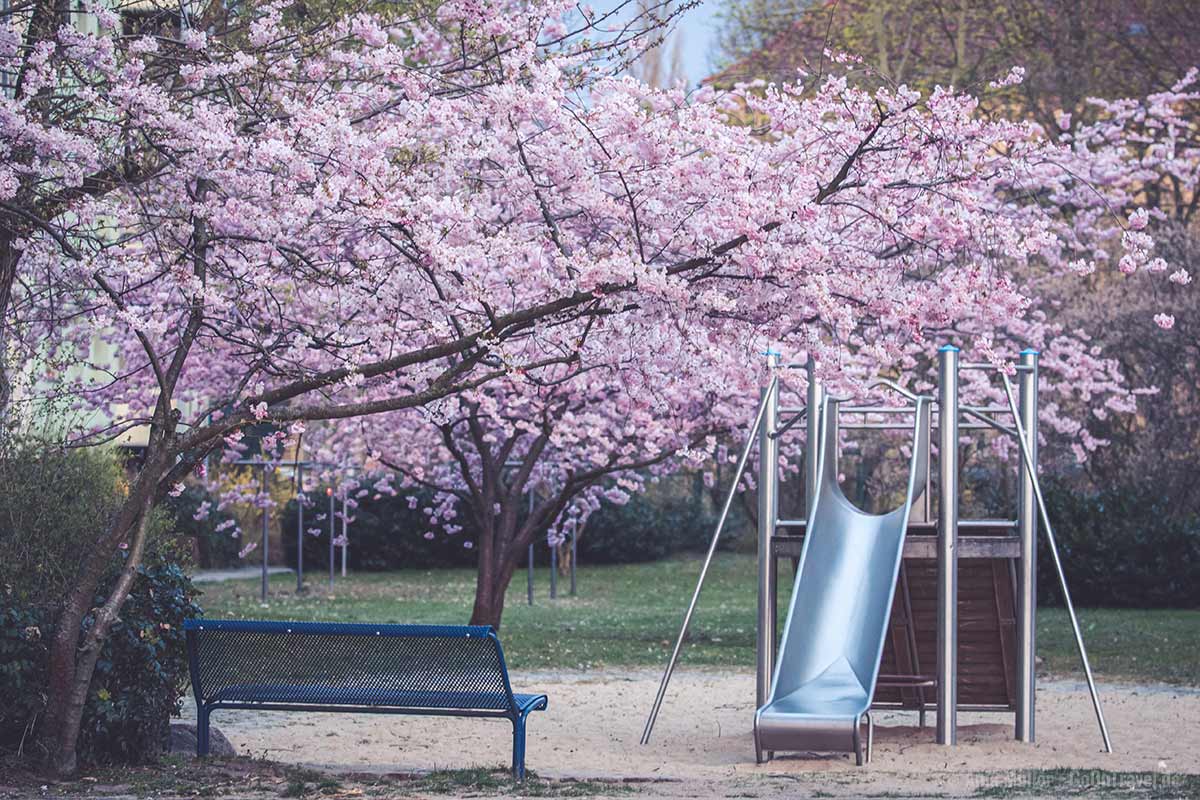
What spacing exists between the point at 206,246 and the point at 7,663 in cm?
210

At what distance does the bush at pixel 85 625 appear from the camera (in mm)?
6688

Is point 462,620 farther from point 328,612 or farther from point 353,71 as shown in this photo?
point 353,71

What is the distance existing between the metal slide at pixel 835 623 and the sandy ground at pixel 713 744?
8.8 inches

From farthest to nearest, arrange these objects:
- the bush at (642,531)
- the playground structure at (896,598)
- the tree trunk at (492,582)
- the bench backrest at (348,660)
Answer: the bush at (642,531) → the tree trunk at (492,582) → the playground structure at (896,598) → the bench backrest at (348,660)

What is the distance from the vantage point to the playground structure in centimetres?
768

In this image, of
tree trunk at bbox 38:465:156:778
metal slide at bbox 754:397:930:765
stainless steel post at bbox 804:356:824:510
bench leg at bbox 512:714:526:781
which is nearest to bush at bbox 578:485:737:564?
stainless steel post at bbox 804:356:824:510

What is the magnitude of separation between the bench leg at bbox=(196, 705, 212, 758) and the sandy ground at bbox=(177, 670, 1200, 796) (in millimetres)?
486

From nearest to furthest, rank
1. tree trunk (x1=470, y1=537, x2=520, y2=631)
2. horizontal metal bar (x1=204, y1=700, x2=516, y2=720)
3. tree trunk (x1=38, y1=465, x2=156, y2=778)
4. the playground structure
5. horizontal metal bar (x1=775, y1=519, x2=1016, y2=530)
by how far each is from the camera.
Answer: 1. tree trunk (x1=38, y1=465, x2=156, y2=778)
2. horizontal metal bar (x1=204, y1=700, x2=516, y2=720)
3. the playground structure
4. horizontal metal bar (x1=775, y1=519, x2=1016, y2=530)
5. tree trunk (x1=470, y1=537, x2=520, y2=631)

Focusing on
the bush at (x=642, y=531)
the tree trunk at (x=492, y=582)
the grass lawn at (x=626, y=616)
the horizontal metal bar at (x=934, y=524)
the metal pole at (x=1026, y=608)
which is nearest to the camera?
the horizontal metal bar at (x=934, y=524)

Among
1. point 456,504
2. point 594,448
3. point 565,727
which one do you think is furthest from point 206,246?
point 456,504

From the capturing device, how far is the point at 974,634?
8992 mm

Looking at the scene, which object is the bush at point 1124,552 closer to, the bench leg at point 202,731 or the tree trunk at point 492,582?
the tree trunk at point 492,582

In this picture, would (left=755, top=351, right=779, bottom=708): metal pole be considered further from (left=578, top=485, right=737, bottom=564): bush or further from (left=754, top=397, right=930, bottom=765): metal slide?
(left=578, top=485, right=737, bottom=564): bush

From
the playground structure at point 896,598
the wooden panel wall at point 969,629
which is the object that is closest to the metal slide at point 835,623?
the playground structure at point 896,598
